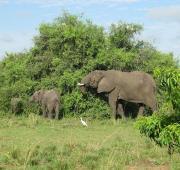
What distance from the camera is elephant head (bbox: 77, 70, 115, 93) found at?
939 inches

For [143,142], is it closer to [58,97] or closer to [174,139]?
[174,139]

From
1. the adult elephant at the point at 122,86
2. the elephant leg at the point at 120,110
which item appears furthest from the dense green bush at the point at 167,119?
the elephant leg at the point at 120,110

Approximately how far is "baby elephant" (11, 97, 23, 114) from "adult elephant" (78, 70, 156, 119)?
113 inches

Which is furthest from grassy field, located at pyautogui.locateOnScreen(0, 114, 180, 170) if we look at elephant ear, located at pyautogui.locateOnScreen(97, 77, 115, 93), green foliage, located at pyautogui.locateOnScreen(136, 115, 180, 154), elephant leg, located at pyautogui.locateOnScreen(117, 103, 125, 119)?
elephant leg, located at pyautogui.locateOnScreen(117, 103, 125, 119)

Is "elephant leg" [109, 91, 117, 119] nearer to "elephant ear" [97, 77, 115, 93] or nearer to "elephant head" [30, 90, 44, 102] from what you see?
"elephant ear" [97, 77, 115, 93]

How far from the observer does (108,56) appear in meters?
24.6

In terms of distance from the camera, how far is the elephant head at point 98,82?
23.9 m

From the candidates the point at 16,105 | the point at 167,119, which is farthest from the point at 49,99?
the point at 167,119

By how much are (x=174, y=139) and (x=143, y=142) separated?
6.91 m

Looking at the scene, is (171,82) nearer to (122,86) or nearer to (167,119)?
(167,119)

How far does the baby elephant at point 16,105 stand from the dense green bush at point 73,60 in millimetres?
357

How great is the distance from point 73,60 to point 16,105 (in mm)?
3135

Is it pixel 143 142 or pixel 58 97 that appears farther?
pixel 58 97

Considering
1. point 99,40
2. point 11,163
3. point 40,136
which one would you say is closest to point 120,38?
point 99,40
